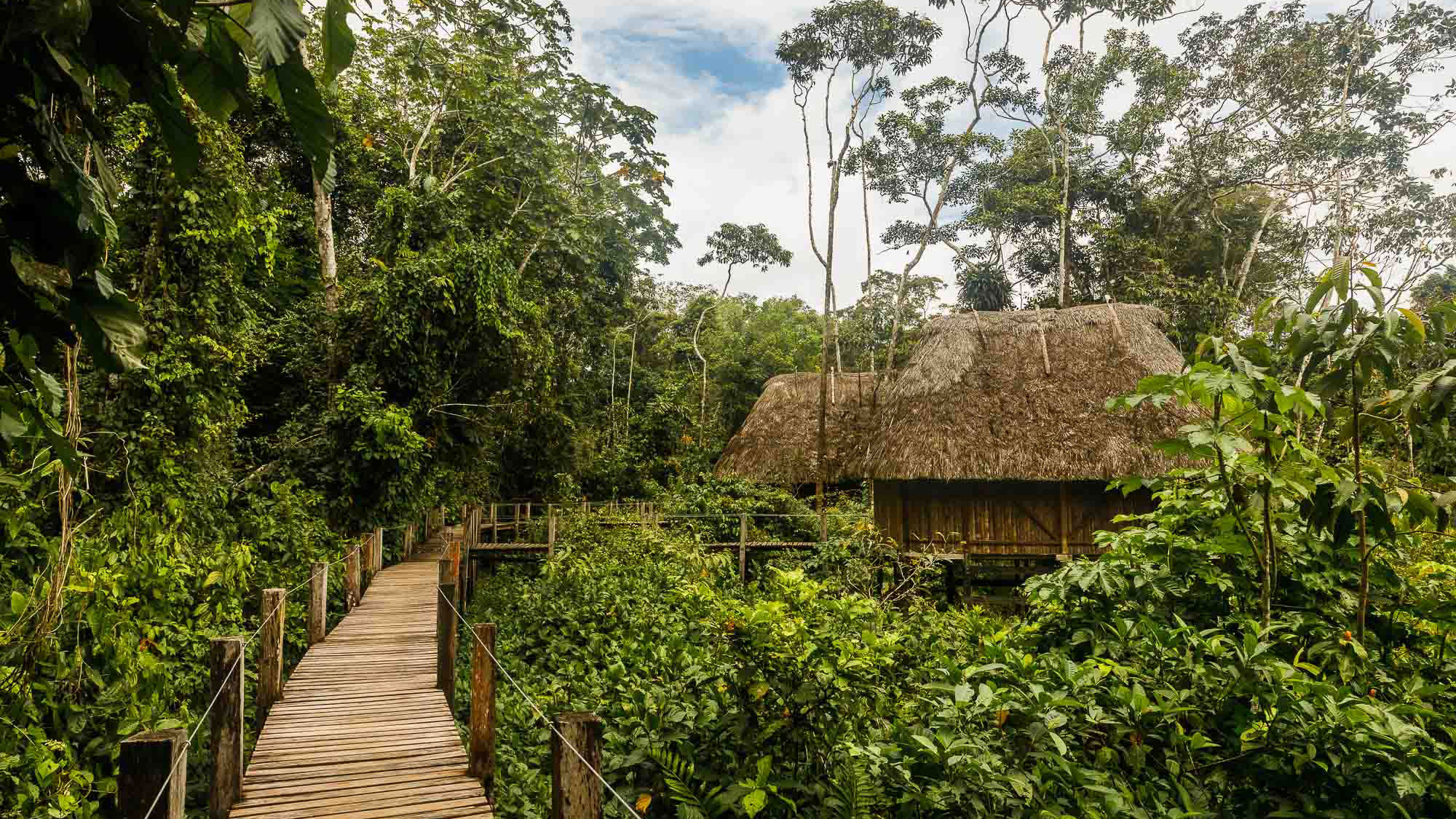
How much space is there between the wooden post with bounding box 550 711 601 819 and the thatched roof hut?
1126cm

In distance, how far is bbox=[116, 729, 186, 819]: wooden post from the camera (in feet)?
8.11

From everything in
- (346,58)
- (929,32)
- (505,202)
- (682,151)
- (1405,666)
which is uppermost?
(682,151)

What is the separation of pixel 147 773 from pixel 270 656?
279 centimetres

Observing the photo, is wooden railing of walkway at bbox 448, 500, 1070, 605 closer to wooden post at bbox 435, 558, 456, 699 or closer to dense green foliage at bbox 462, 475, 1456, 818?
wooden post at bbox 435, 558, 456, 699

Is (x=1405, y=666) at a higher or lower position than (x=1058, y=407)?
lower

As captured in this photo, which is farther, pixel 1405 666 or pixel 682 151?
pixel 682 151

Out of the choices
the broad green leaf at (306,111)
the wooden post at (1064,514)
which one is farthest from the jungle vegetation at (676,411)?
the wooden post at (1064,514)

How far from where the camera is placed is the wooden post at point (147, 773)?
247cm

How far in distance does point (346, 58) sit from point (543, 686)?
23.8 feet

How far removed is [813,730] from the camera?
3.35 m

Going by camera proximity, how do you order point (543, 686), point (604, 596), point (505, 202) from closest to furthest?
point (543, 686), point (604, 596), point (505, 202)

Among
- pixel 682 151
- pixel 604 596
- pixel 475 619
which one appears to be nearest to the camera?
pixel 604 596

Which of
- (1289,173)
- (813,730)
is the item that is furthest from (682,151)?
(813,730)

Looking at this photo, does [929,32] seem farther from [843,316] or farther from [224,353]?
[224,353]
